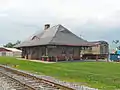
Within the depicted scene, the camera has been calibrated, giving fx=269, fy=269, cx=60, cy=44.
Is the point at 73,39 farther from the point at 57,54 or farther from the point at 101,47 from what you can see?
the point at 101,47

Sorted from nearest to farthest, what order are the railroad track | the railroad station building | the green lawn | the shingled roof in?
the railroad track → the green lawn → the railroad station building → the shingled roof

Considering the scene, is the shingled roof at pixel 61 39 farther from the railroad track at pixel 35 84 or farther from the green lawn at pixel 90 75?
the railroad track at pixel 35 84

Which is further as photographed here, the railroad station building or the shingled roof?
the shingled roof

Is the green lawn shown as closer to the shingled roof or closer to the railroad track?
the railroad track

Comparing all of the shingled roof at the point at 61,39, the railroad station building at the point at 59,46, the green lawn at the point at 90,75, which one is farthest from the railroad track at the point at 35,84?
the shingled roof at the point at 61,39

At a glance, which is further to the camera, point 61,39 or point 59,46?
point 61,39

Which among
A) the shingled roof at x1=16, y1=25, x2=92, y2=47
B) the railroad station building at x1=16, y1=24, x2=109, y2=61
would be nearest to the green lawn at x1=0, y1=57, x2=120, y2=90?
the railroad station building at x1=16, y1=24, x2=109, y2=61

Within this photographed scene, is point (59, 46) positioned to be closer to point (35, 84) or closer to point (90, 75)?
point (90, 75)

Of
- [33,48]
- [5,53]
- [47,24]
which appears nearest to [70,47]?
[33,48]

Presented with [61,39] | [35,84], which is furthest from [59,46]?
[35,84]

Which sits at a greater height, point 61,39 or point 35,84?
point 61,39

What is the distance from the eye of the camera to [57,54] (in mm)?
47812

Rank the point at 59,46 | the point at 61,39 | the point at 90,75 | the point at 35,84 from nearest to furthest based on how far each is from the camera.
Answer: the point at 35,84 → the point at 90,75 → the point at 59,46 → the point at 61,39

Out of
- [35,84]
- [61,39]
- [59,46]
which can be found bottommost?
[35,84]
